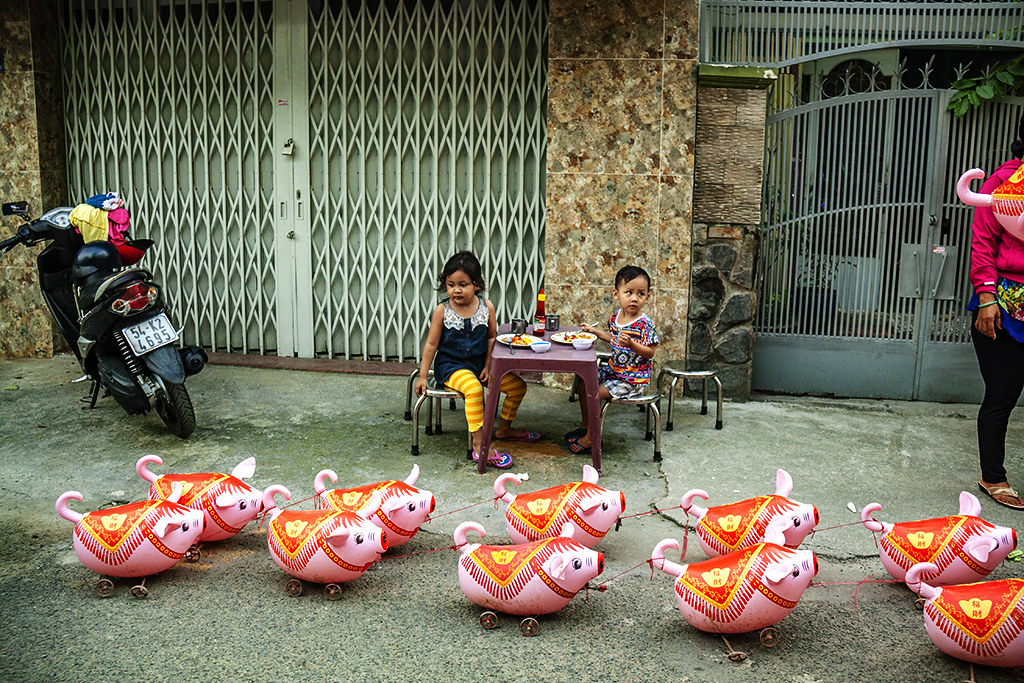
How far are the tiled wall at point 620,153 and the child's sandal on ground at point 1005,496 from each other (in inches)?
95.1

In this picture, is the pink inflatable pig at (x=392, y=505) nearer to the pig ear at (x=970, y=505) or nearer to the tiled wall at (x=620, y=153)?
the pig ear at (x=970, y=505)

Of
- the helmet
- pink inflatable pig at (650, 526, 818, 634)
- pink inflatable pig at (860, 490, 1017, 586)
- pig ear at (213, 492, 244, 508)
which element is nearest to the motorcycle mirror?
the helmet

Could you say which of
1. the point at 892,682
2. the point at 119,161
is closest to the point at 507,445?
the point at 892,682

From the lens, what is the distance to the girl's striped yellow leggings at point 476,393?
5395mm

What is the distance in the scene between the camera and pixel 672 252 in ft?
22.1

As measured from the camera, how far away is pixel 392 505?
3961mm

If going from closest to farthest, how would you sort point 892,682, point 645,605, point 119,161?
point 892,682, point 645,605, point 119,161

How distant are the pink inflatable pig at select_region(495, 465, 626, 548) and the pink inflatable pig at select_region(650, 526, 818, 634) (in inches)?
20.5

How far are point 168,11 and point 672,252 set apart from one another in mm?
4614

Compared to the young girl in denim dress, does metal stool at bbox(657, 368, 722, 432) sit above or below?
below

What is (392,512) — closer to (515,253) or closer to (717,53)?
(515,253)

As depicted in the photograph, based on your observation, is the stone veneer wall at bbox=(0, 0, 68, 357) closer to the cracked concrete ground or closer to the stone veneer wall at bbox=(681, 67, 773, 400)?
the cracked concrete ground

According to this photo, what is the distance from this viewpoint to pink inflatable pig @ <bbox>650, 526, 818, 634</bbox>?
327 centimetres

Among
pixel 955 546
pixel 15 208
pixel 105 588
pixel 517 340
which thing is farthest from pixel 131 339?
pixel 955 546
